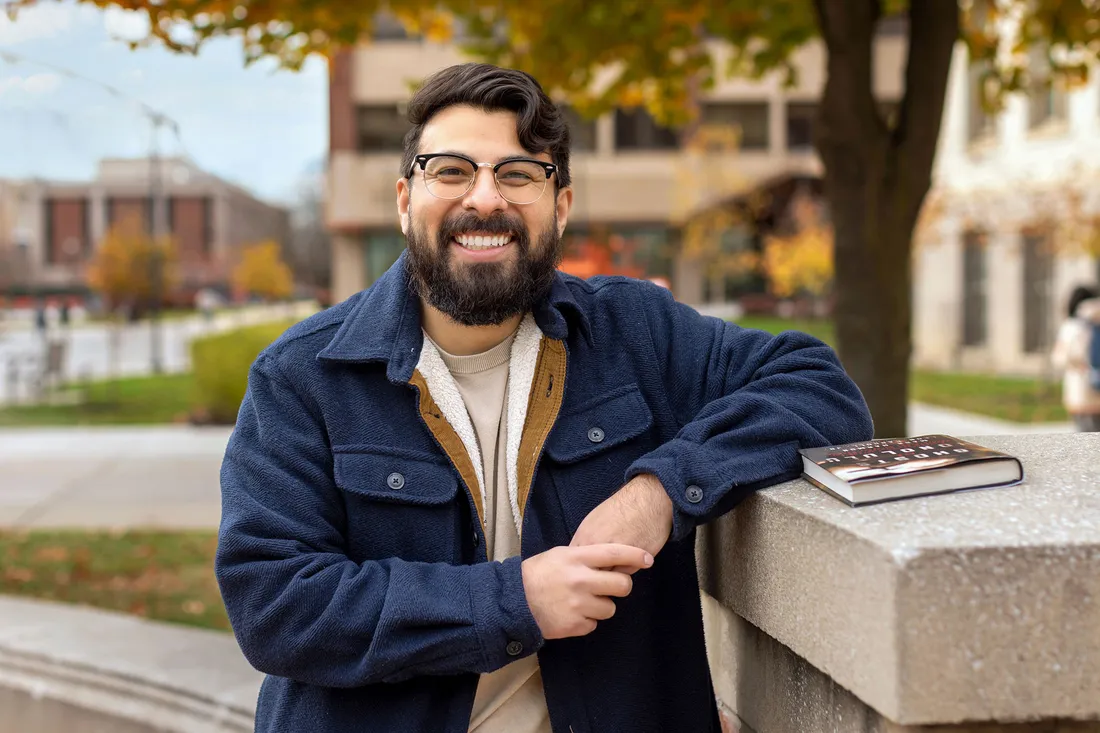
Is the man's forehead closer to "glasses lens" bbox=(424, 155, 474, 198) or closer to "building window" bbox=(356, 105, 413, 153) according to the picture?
"glasses lens" bbox=(424, 155, 474, 198)

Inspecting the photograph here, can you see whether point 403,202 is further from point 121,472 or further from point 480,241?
point 121,472

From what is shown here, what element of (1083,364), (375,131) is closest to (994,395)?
(1083,364)

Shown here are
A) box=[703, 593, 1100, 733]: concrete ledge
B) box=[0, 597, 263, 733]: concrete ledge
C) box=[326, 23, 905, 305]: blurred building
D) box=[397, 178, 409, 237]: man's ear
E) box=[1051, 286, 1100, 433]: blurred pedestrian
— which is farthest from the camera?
box=[326, 23, 905, 305]: blurred building

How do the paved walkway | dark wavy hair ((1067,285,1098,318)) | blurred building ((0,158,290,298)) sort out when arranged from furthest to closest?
blurred building ((0,158,290,298)) < dark wavy hair ((1067,285,1098,318)) < the paved walkway

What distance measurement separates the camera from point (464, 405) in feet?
6.44

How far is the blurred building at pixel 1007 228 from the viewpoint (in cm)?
1611

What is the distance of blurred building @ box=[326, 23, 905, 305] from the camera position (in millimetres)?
28562

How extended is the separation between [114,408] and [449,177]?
1508 cm

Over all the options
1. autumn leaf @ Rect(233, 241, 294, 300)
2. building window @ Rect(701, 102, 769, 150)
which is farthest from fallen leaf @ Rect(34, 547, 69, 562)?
autumn leaf @ Rect(233, 241, 294, 300)

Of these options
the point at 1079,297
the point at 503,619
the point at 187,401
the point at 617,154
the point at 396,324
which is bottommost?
the point at 187,401

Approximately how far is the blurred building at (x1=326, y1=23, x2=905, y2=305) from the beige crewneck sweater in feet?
84.2

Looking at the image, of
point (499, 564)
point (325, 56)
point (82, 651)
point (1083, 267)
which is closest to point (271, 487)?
point (499, 564)

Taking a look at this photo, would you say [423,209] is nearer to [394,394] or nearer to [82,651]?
[394,394]

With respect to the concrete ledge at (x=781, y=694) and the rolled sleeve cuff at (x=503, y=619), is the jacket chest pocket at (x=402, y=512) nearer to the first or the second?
the rolled sleeve cuff at (x=503, y=619)
